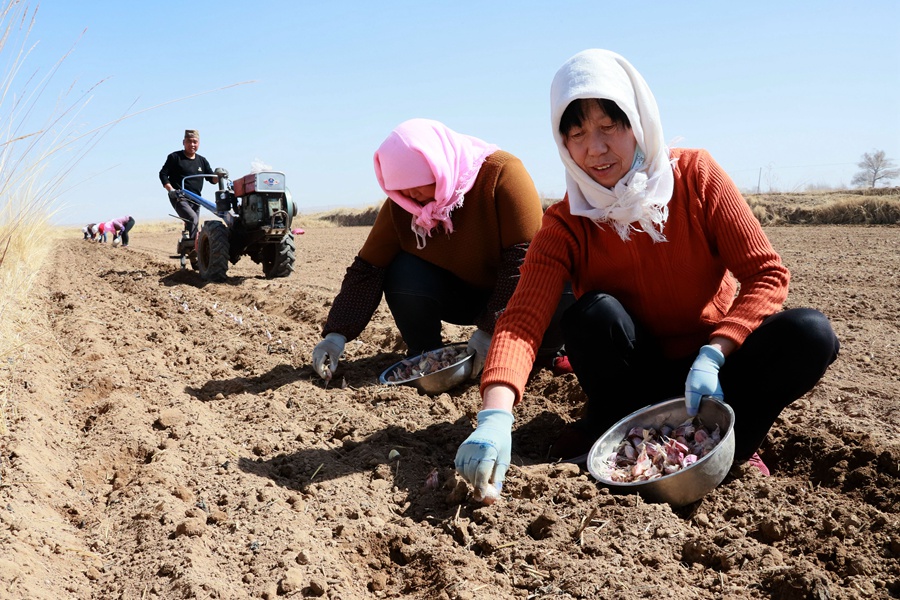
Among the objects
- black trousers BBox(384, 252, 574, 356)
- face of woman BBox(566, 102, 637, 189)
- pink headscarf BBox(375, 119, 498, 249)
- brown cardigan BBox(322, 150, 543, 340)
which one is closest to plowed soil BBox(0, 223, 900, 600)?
black trousers BBox(384, 252, 574, 356)

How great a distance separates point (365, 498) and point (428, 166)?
142 cm

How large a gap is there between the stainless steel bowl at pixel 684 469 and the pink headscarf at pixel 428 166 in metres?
1.31

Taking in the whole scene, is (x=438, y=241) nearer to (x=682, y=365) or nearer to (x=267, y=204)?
(x=682, y=365)

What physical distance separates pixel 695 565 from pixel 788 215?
45.2ft

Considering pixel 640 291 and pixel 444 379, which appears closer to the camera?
pixel 640 291

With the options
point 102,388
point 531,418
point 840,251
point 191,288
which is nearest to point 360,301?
point 531,418


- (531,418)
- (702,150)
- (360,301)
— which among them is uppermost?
(702,150)

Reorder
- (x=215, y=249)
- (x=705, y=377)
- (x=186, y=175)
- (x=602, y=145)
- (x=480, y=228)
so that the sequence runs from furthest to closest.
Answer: (x=186, y=175), (x=215, y=249), (x=480, y=228), (x=602, y=145), (x=705, y=377)

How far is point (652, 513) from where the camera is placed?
2074 millimetres

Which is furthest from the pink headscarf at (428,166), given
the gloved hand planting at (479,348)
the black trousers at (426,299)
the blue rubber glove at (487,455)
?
the blue rubber glove at (487,455)

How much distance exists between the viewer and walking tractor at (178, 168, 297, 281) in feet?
23.2

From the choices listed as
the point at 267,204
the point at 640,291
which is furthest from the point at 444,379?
the point at 267,204

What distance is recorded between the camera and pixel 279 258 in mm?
7609

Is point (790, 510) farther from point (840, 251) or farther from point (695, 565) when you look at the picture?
point (840, 251)
